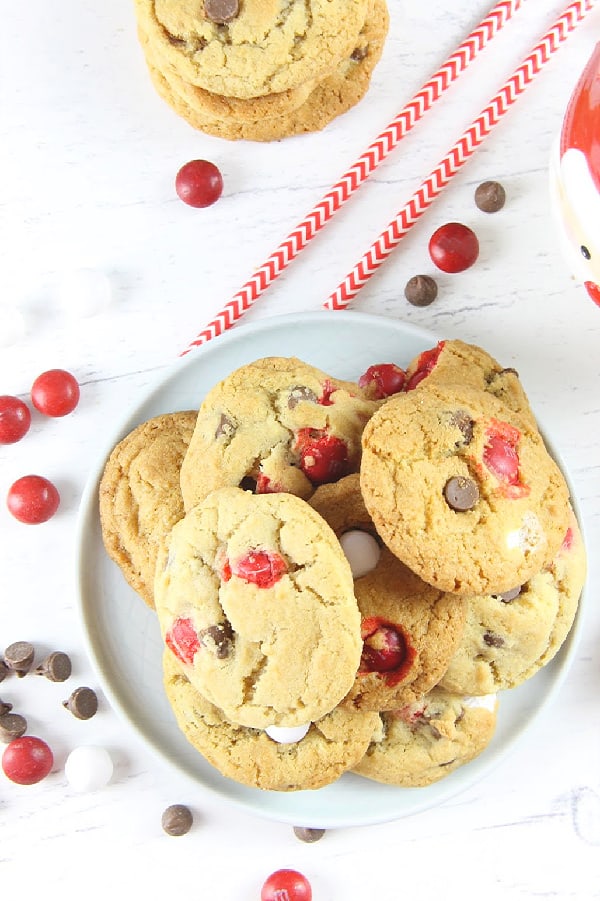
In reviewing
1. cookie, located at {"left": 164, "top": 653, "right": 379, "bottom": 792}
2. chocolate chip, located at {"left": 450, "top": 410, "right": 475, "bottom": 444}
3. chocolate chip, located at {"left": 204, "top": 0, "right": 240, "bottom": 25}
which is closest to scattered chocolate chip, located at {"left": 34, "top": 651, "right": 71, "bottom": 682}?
cookie, located at {"left": 164, "top": 653, "right": 379, "bottom": 792}

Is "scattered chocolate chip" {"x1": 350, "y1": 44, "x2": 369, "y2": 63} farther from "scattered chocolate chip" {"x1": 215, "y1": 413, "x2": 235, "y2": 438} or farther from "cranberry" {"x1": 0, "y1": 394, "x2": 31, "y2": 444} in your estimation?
"cranberry" {"x1": 0, "y1": 394, "x2": 31, "y2": 444}

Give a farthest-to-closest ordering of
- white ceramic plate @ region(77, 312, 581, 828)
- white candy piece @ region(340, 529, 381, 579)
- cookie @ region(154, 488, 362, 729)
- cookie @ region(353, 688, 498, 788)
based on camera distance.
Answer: white ceramic plate @ region(77, 312, 581, 828)
cookie @ region(353, 688, 498, 788)
white candy piece @ region(340, 529, 381, 579)
cookie @ region(154, 488, 362, 729)

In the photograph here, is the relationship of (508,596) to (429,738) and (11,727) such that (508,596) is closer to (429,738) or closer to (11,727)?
(429,738)

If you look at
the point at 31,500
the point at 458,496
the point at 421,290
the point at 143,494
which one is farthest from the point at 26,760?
the point at 421,290

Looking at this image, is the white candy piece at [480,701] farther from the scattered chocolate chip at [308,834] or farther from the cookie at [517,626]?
the scattered chocolate chip at [308,834]

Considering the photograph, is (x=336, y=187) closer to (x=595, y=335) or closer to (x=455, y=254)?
(x=455, y=254)

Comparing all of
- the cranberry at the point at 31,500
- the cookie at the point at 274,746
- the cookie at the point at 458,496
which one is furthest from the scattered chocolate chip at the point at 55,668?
the cookie at the point at 458,496
